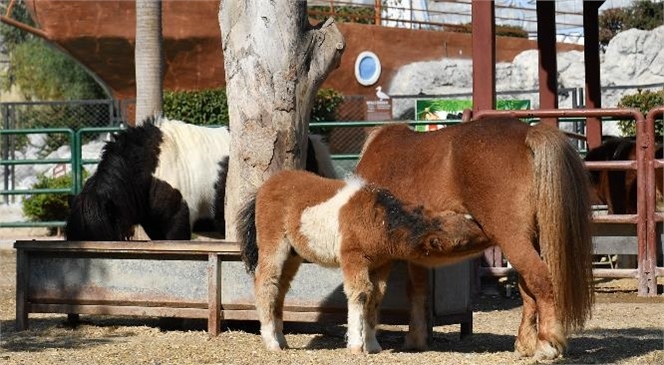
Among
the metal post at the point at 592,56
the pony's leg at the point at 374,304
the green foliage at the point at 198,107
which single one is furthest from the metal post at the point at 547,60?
the green foliage at the point at 198,107

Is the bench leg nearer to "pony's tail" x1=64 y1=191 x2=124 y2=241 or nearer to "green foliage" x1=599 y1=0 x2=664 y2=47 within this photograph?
"pony's tail" x1=64 y1=191 x2=124 y2=241

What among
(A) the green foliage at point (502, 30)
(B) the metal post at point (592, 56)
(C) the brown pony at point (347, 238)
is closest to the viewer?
(C) the brown pony at point (347, 238)

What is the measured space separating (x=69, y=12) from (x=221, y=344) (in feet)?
59.7

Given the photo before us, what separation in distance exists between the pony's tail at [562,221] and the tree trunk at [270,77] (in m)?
2.10

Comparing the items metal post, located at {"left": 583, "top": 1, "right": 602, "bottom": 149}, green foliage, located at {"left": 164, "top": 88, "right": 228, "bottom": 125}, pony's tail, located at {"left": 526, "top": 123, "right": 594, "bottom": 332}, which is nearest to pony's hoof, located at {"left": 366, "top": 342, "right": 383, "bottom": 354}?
pony's tail, located at {"left": 526, "top": 123, "right": 594, "bottom": 332}

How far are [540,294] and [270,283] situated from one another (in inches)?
66.5

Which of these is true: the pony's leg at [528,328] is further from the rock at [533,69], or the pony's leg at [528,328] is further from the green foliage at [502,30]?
the green foliage at [502,30]

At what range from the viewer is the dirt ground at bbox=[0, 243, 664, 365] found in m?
6.38

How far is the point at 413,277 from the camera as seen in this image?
22.7 feet

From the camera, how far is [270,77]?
25.4ft

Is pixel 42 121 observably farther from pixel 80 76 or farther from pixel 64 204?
pixel 64 204

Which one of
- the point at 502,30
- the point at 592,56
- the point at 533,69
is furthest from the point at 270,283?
the point at 502,30

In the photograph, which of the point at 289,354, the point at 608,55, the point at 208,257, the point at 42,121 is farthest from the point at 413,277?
the point at 42,121

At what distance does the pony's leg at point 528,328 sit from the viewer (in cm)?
631
